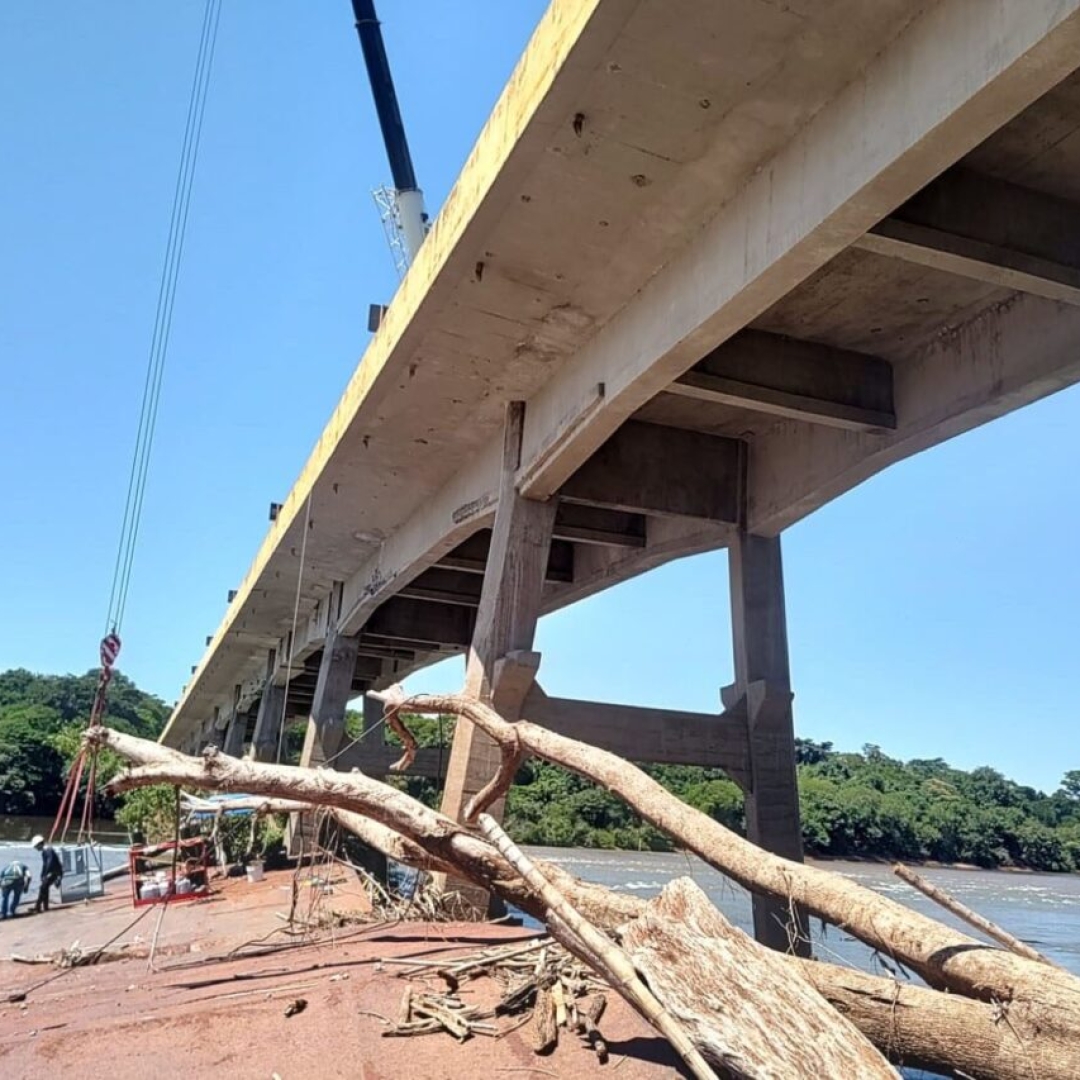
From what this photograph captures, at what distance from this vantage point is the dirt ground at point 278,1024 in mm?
4441

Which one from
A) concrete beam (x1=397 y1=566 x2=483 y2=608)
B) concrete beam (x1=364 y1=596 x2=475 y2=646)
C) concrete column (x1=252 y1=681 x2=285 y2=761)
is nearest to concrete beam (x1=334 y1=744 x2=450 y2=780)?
concrete beam (x1=364 y1=596 x2=475 y2=646)

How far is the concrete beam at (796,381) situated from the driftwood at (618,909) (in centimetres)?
406

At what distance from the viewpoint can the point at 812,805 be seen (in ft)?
161

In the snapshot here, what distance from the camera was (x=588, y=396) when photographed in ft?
27.6

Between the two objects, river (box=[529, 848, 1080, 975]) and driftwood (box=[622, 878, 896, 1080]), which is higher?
driftwood (box=[622, 878, 896, 1080])

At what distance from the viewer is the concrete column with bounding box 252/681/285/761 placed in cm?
2422

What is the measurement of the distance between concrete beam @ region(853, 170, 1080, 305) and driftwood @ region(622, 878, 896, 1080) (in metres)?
4.05

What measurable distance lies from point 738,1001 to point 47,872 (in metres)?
18.0

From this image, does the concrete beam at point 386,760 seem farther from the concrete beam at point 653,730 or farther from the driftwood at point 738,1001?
the driftwood at point 738,1001

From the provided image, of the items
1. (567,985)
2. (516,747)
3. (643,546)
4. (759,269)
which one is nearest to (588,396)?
(759,269)

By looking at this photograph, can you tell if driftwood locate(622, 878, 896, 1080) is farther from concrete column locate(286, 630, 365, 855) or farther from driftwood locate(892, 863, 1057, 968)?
concrete column locate(286, 630, 365, 855)

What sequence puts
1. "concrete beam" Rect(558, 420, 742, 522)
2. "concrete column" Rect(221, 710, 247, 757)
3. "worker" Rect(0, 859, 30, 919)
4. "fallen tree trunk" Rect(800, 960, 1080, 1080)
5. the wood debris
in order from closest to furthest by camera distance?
"fallen tree trunk" Rect(800, 960, 1080, 1080)
the wood debris
"concrete beam" Rect(558, 420, 742, 522)
"worker" Rect(0, 859, 30, 919)
"concrete column" Rect(221, 710, 247, 757)

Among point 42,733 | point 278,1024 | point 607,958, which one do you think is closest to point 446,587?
point 278,1024

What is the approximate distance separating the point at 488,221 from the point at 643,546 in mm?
6029
